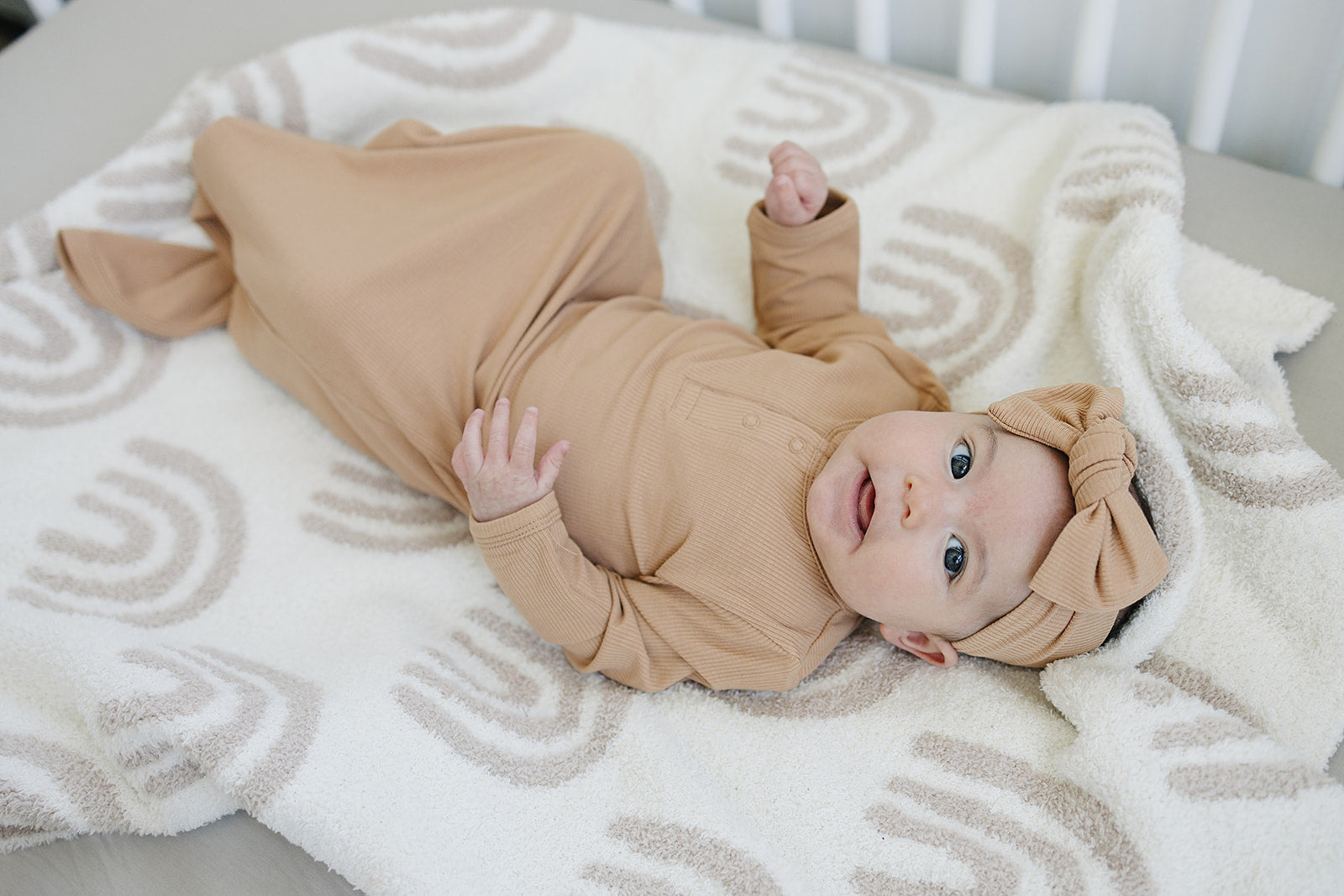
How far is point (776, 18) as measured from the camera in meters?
1.37

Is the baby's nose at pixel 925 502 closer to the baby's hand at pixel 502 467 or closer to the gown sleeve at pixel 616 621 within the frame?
the gown sleeve at pixel 616 621

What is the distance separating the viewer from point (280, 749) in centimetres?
81

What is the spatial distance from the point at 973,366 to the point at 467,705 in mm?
656

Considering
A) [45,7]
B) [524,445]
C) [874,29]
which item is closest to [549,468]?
[524,445]

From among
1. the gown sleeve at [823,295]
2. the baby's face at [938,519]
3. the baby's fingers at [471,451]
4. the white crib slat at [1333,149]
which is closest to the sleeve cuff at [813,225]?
the gown sleeve at [823,295]

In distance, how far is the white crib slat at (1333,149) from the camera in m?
1.05

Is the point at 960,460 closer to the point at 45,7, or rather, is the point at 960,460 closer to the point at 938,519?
the point at 938,519

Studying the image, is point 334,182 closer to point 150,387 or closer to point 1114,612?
point 150,387

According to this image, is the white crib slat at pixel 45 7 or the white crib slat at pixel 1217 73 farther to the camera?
the white crib slat at pixel 45 7

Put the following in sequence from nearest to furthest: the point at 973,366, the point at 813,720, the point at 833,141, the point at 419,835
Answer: the point at 419,835
the point at 813,720
the point at 973,366
the point at 833,141

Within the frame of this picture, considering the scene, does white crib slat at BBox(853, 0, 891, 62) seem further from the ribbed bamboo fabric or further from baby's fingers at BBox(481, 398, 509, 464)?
baby's fingers at BBox(481, 398, 509, 464)

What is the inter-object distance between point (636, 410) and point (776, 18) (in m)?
0.73

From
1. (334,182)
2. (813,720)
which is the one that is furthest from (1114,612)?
(334,182)

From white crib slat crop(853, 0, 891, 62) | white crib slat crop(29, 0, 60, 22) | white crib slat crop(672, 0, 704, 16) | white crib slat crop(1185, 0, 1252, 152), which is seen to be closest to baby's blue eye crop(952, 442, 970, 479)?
white crib slat crop(1185, 0, 1252, 152)
